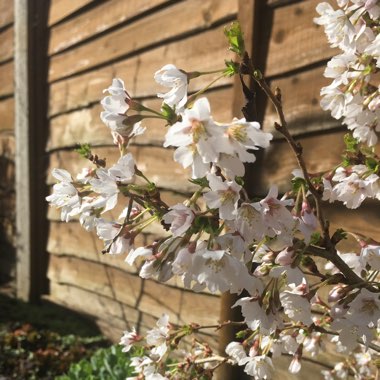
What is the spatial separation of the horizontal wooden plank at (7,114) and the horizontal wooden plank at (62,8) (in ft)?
2.88

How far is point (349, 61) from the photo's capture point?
123 centimetres

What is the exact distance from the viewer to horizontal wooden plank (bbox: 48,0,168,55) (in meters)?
3.06

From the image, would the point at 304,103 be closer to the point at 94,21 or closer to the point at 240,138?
the point at 240,138

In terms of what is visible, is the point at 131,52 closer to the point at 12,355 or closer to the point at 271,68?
the point at 271,68

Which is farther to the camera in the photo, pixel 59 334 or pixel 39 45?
pixel 39 45

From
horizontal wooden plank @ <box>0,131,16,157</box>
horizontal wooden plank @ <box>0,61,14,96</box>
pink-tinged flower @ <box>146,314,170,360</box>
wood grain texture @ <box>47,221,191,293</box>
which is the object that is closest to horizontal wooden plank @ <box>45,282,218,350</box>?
wood grain texture @ <box>47,221,191,293</box>

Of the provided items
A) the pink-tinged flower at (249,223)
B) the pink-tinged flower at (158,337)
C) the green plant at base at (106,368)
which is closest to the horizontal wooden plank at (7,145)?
the green plant at base at (106,368)

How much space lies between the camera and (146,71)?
2.98m

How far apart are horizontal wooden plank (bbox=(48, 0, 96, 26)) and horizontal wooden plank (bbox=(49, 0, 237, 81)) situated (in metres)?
0.26

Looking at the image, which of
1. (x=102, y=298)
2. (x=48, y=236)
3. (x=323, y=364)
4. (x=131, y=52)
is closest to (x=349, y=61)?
(x=323, y=364)

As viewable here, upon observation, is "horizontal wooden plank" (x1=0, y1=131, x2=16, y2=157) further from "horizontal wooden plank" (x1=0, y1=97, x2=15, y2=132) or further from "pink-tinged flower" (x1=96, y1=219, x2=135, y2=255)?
"pink-tinged flower" (x1=96, y1=219, x2=135, y2=255)

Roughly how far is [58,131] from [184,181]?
5.08ft

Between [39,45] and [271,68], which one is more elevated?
[39,45]

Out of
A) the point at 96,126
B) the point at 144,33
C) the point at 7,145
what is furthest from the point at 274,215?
the point at 7,145
